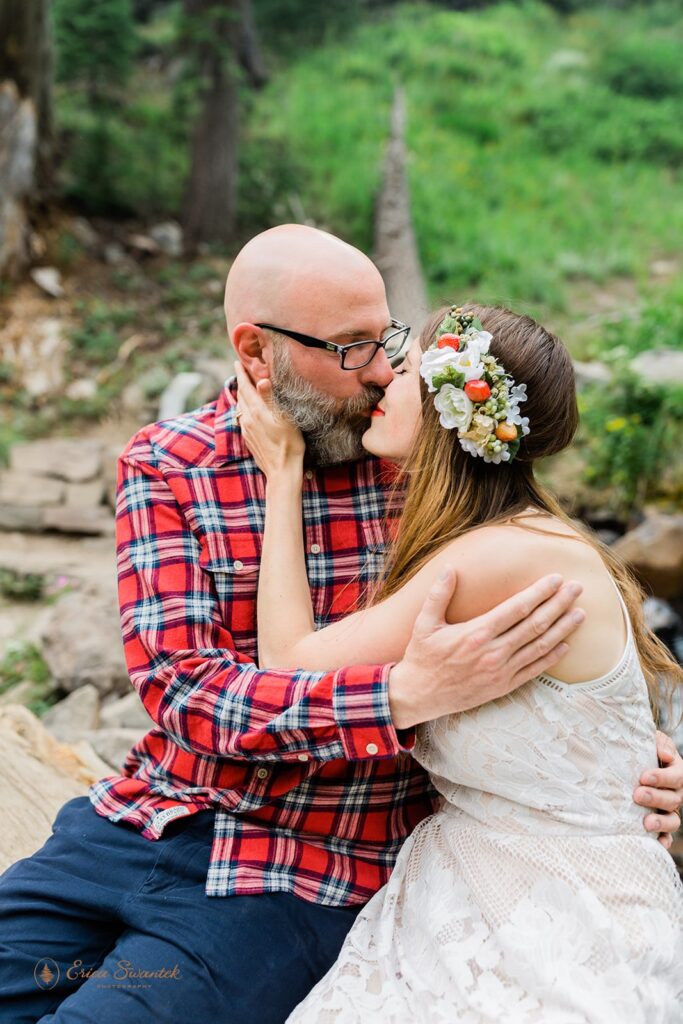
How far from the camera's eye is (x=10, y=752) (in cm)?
318

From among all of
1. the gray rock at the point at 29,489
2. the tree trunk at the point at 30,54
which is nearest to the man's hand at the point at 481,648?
the gray rock at the point at 29,489

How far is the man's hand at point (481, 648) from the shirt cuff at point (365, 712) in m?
0.04

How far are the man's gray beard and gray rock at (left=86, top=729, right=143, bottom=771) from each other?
6.57 feet

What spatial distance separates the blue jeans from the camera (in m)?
2.01

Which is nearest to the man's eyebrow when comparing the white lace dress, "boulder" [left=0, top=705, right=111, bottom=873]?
the white lace dress

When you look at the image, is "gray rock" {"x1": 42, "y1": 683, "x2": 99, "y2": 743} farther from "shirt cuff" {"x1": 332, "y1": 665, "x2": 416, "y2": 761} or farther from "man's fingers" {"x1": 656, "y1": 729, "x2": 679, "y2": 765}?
"man's fingers" {"x1": 656, "y1": 729, "x2": 679, "y2": 765}

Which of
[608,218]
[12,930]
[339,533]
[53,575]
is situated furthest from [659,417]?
[608,218]

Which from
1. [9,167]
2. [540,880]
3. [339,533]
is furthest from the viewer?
[9,167]

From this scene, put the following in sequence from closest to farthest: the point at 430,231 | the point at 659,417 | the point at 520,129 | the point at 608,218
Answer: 1. the point at 659,417
2. the point at 430,231
3. the point at 608,218
4. the point at 520,129

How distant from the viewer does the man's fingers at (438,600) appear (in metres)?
1.92

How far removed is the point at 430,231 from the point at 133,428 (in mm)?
5752

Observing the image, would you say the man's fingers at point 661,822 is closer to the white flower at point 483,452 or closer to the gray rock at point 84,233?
the white flower at point 483,452

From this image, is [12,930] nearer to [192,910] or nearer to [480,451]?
[192,910]

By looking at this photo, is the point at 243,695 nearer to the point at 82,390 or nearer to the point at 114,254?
the point at 82,390
